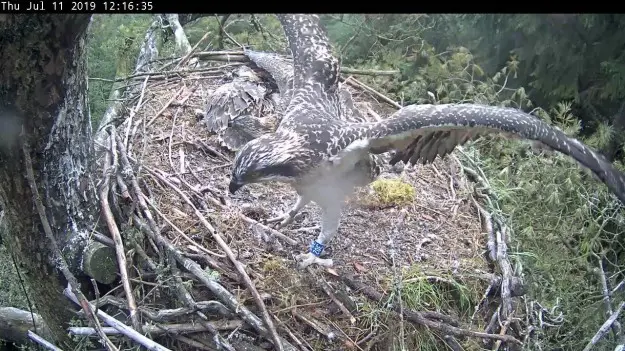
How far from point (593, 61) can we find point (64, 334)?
313cm

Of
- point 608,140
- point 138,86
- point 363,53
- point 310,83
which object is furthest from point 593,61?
point 138,86

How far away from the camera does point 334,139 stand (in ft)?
8.61

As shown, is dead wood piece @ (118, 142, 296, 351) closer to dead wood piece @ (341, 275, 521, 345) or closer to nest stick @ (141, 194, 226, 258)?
nest stick @ (141, 194, 226, 258)

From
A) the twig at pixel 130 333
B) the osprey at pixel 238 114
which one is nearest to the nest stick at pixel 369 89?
the osprey at pixel 238 114

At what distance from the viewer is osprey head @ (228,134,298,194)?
8.14 feet

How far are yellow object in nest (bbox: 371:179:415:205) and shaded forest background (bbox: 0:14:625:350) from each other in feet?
1.45

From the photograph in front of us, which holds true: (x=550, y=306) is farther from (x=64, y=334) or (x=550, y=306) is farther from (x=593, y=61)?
(x=64, y=334)

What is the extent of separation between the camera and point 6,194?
7.77ft

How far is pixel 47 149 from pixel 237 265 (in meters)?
0.81

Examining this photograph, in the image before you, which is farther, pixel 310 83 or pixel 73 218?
pixel 310 83

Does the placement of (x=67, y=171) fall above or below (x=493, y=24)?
below

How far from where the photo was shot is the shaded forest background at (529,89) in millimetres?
3189
